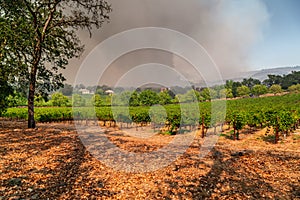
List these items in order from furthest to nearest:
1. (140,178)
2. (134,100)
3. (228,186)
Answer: (134,100) → (140,178) → (228,186)

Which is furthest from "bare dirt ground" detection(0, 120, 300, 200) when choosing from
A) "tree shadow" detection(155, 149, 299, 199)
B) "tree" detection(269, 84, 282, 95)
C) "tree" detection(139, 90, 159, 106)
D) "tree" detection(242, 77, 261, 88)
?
"tree" detection(242, 77, 261, 88)

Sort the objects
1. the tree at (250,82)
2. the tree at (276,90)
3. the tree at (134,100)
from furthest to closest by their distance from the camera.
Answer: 1. the tree at (250,82)
2. the tree at (276,90)
3. the tree at (134,100)

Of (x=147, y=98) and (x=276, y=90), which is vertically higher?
(x=276, y=90)

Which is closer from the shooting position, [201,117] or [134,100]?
[201,117]

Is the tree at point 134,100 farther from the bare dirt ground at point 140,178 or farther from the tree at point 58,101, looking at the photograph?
the bare dirt ground at point 140,178

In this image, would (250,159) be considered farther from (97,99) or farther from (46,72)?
(97,99)

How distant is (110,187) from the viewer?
549 cm

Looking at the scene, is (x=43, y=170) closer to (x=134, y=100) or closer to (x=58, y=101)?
(x=134, y=100)

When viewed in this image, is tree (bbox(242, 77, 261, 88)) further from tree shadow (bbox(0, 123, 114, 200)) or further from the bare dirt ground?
tree shadow (bbox(0, 123, 114, 200))

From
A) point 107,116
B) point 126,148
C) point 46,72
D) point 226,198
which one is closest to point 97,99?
point 107,116

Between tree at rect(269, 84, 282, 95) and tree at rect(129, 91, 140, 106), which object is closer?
tree at rect(129, 91, 140, 106)

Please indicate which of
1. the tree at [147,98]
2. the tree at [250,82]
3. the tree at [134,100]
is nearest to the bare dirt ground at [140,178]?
the tree at [134,100]

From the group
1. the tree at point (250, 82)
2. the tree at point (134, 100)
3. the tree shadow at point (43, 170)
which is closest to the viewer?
the tree shadow at point (43, 170)

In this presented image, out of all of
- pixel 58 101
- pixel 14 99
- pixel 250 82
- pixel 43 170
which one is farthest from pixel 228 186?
pixel 250 82
